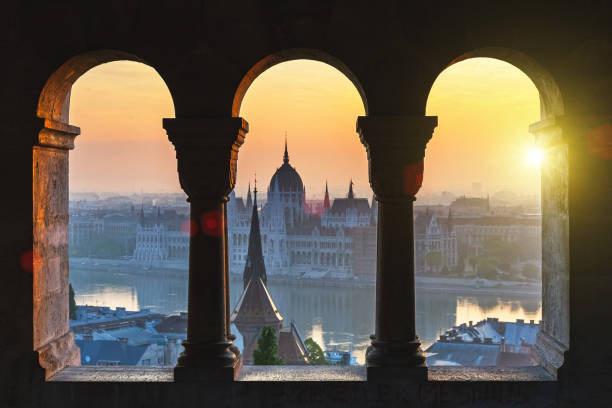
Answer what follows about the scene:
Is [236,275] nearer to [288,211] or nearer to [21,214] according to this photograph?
[288,211]

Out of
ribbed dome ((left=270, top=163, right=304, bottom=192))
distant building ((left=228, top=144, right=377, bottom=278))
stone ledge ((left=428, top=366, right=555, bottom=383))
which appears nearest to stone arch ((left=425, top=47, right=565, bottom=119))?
stone ledge ((left=428, top=366, right=555, bottom=383))

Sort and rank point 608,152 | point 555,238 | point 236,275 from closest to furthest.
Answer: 1. point 608,152
2. point 555,238
3. point 236,275

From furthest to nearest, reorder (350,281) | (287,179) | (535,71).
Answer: (287,179), (350,281), (535,71)

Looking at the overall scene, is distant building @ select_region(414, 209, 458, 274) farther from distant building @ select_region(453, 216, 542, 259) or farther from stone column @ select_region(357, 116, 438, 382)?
stone column @ select_region(357, 116, 438, 382)

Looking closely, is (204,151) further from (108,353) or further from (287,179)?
(287,179)

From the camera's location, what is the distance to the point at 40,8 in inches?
122

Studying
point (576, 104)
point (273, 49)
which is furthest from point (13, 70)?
point (576, 104)

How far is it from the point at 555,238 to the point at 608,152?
48 cm

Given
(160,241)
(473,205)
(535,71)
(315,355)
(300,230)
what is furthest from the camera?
(300,230)

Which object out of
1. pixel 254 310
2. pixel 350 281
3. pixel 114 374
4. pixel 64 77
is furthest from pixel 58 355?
pixel 350 281

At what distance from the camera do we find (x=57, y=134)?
3.23 meters

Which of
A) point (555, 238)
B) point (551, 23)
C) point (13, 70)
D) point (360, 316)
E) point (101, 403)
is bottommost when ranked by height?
point (360, 316)

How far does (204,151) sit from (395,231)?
97 centimetres

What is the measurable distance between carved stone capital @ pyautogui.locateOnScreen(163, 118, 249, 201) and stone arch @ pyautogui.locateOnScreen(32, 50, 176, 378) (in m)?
0.41
